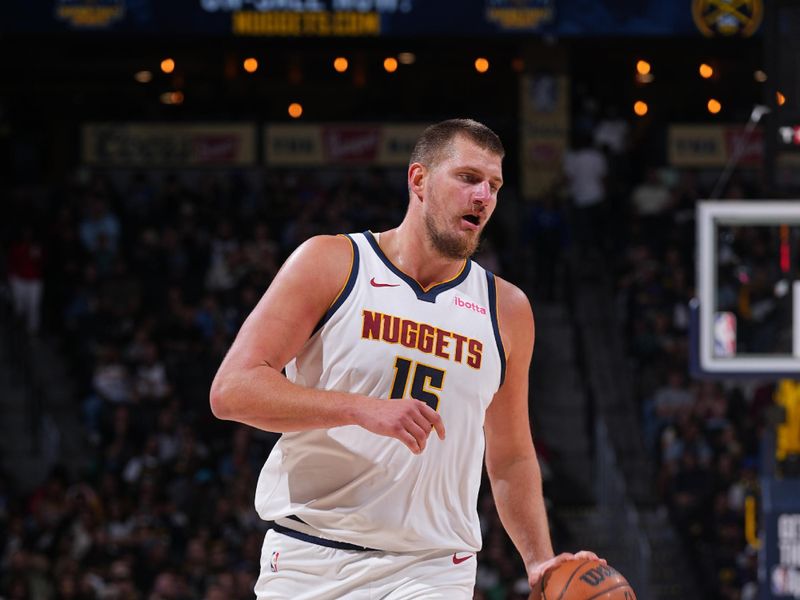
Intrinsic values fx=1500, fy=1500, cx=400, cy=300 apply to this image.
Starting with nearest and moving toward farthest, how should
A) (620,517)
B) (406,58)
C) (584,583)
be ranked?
(584,583) → (620,517) → (406,58)

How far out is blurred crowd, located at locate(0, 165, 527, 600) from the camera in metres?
13.8

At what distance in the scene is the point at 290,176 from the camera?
21.0 m

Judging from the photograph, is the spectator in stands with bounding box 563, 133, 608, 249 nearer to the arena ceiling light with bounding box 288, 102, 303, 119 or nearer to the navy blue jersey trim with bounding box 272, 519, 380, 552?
the arena ceiling light with bounding box 288, 102, 303, 119

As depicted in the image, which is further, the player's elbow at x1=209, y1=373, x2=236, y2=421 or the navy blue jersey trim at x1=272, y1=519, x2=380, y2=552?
the navy blue jersey trim at x1=272, y1=519, x2=380, y2=552

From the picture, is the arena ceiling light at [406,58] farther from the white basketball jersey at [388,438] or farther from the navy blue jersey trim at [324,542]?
the navy blue jersey trim at [324,542]

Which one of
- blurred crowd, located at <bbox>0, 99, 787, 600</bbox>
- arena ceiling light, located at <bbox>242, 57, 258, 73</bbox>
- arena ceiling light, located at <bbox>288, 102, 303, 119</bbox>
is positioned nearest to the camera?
blurred crowd, located at <bbox>0, 99, 787, 600</bbox>

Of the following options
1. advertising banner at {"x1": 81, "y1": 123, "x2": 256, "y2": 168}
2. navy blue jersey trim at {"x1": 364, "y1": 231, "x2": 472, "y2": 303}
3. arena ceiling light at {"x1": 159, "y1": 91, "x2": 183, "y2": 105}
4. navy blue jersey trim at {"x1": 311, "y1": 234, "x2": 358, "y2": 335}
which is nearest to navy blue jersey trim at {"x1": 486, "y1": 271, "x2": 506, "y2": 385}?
navy blue jersey trim at {"x1": 364, "y1": 231, "x2": 472, "y2": 303}

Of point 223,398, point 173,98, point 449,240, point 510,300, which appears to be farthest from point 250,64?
point 223,398

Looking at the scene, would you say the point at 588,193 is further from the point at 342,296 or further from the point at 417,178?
the point at 342,296

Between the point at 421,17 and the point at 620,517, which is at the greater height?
the point at 421,17

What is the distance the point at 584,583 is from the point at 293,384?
1.07 m

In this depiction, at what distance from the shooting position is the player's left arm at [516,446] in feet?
16.1

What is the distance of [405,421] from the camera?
13.2 feet

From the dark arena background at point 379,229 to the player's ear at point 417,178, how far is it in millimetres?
6087
